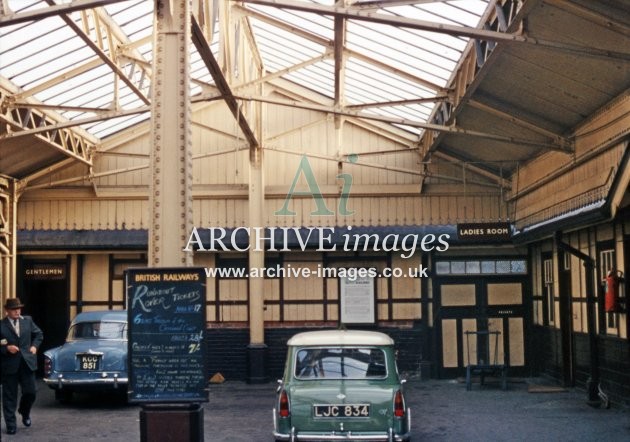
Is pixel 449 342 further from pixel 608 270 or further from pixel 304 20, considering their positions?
pixel 304 20

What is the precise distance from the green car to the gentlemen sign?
6.63m

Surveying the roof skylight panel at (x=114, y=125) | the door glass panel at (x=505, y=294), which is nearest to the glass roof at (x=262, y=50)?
the roof skylight panel at (x=114, y=125)

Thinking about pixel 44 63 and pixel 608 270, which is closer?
pixel 608 270

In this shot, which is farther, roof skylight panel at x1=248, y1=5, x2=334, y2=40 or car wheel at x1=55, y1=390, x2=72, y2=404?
car wheel at x1=55, y1=390, x2=72, y2=404

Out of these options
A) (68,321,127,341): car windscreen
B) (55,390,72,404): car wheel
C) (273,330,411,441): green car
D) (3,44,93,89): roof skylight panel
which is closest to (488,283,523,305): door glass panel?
(68,321,127,341): car windscreen

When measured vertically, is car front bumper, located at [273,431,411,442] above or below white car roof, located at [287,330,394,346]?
below

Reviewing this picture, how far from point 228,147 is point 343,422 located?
12.8 m

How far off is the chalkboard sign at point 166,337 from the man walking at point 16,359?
464 cm

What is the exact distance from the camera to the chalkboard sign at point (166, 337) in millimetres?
8750

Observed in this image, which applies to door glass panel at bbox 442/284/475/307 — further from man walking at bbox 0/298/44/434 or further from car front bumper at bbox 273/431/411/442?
car front bumper at bbox 273/431/411/442

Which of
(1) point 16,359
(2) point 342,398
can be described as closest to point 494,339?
(2) point 342,398

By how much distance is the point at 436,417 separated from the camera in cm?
1429

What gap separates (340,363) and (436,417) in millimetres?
4242

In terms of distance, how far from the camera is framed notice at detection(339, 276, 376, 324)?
2114 cm
